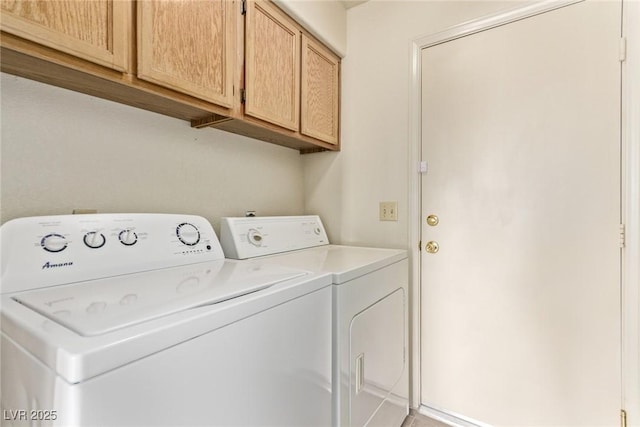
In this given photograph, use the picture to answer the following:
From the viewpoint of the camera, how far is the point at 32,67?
A: 2.91 feet

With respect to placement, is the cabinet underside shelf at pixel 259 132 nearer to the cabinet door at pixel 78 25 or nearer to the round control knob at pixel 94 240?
the cabinet door at pixel 78 25

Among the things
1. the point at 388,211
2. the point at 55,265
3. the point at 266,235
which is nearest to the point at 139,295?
the point at 55,265

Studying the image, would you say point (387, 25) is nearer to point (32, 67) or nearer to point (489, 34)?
point (489, 34)

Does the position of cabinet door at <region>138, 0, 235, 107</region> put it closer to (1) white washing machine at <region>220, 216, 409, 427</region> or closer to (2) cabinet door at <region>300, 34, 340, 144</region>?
(2) cabinet door at <region>300, 34, 340, 144</region>

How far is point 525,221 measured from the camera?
1.49 metres

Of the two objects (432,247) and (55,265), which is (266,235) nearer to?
(55,265)

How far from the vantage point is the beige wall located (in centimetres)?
180

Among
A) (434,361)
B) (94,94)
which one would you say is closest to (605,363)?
(434,361)

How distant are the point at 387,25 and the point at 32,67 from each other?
5.90 feet

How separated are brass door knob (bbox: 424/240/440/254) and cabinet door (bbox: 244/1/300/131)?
1.04m

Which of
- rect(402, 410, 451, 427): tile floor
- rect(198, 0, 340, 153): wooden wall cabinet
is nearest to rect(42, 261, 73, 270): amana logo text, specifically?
rect(198, 0, 340, 153): wooden wall cabinet

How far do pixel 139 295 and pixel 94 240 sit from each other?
0.37 m

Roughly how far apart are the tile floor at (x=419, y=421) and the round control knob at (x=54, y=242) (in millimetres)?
1846

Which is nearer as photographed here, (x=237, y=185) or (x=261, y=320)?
(x=261, y=320)
